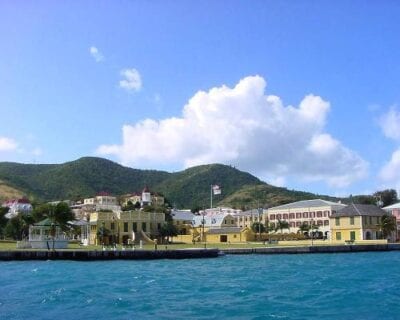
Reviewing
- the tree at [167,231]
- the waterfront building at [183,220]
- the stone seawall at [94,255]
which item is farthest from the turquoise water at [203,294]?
the waterfront building at [183,220]

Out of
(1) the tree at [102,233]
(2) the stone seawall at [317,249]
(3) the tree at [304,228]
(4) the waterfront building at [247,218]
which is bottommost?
(2) the stone seawall at [317,249]

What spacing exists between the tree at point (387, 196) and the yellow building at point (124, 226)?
74222mm

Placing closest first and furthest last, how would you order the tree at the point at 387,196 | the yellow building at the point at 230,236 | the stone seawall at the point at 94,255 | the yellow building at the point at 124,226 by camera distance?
the stone seawall at the point at 94,255 → the yellow building at the point at 124,226 → the yellow building at the point at 230,236 → the tree at the point at 387,196

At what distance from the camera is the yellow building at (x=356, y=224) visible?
352 ft

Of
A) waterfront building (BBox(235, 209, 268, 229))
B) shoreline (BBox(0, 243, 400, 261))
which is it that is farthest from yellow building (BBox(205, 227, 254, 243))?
waterfront building (BBox(235, 209, 268, 229))

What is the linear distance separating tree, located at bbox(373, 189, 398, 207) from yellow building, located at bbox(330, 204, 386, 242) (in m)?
49.6

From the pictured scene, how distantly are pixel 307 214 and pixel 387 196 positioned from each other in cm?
2790

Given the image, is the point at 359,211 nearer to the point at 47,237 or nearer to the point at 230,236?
the point at 230,236

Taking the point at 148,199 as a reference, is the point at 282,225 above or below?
below

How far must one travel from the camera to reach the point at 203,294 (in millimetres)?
33938

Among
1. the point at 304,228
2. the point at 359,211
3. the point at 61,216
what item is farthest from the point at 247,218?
the point at 61,216

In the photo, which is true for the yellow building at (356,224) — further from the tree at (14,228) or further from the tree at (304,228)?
the tree at (14,228)

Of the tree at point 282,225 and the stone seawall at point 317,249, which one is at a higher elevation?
the tree at point 282,225

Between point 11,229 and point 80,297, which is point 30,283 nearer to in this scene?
point 80,297
